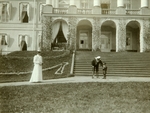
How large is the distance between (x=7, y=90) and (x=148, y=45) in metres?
22.4

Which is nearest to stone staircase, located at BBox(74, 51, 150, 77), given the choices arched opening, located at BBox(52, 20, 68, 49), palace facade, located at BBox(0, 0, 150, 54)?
palace facade, located at BBox(0, 0, 150, 54)

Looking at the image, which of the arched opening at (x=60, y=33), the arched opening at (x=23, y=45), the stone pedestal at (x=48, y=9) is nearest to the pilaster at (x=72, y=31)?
the arched opening at (x=60, y=33)

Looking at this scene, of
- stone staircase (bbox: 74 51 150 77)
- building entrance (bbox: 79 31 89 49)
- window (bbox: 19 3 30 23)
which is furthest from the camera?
window (bbox: 19 3 30 23)

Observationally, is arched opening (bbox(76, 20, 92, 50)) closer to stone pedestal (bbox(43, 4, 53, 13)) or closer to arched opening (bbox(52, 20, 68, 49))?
arched opening (bbox(52, 20, 68, 49))

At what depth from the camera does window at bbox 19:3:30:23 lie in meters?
36.0

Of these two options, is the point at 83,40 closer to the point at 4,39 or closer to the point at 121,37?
the point at 121,37

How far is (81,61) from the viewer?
2191 centimetres

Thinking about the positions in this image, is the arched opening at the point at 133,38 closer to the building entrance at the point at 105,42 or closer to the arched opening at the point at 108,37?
the arched opening at the point at 108,37

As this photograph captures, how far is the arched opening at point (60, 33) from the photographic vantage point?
30.6m

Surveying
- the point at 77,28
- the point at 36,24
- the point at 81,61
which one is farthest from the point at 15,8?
the point at 81,61

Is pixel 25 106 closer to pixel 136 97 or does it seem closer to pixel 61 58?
pixel 136 97

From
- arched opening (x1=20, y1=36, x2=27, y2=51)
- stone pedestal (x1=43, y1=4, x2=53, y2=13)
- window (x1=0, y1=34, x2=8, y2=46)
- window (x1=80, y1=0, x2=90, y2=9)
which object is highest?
window (x1=80, y1=0, x2=90, y2=9)

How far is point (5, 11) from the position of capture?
36.2m

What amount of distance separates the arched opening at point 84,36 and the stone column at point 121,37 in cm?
437
